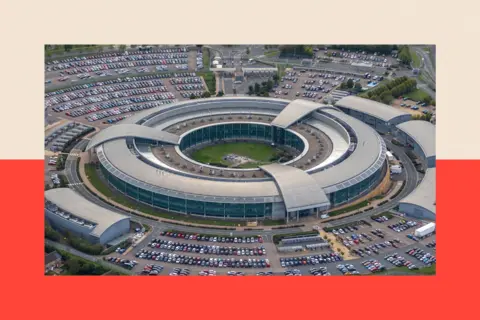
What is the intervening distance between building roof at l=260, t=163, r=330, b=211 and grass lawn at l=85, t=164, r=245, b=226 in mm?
8511

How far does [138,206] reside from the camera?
376 ft

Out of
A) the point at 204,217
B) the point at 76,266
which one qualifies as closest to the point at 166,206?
the point at 204,217

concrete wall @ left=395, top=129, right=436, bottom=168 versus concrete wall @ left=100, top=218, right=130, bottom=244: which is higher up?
concrete wall @ left=395, top=129, right=436, bottom=168

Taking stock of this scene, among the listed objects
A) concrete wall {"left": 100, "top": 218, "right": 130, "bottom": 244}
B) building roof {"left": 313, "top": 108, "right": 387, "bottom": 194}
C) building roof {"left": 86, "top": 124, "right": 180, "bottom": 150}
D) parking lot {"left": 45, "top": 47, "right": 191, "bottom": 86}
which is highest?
parking lot {"left": 45, "top": 47, "right": 191, "bottom": 86}

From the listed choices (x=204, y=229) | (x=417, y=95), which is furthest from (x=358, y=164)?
(x=417, y=95)

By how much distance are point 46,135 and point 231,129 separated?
1518 inches

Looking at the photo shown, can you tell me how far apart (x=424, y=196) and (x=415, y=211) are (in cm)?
367

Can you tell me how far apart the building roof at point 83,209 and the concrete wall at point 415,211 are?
4503 centimetres

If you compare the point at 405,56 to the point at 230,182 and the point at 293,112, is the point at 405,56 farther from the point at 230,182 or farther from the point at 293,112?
the point at 230,182

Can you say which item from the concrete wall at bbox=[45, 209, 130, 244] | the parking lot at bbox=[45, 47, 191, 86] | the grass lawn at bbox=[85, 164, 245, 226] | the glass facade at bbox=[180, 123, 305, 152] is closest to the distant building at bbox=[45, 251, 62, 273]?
the concrete wall at bbox=[45, 209, 130, 244]

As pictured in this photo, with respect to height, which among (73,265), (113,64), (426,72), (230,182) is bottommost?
(73,265)

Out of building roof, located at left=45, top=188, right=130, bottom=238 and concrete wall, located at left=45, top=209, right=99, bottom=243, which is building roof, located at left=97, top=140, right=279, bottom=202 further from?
concrete wall, located at left=45, top=209, right=99, bottom=243

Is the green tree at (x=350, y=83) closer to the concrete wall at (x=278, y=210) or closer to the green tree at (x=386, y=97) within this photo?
the green tree at (x=386, y=97)

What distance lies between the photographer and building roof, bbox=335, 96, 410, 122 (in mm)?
148750
